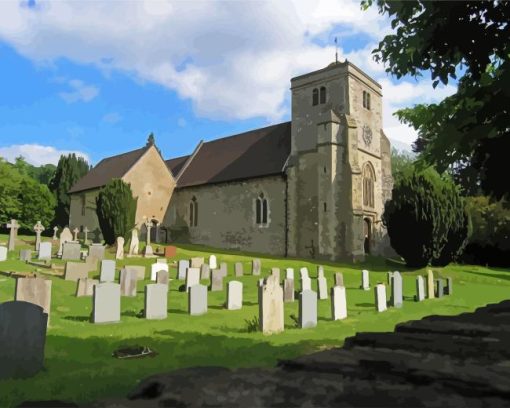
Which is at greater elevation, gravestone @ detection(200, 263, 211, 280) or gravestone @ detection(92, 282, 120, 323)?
gravestone @ detection(200, 263, 211, 280)

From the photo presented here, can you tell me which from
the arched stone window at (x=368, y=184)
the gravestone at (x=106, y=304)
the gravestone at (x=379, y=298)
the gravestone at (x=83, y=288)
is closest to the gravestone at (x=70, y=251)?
the gravestone at (x=83, y=288)

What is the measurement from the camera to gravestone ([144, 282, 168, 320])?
10.4 metres

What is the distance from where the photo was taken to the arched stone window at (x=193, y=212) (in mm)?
36906

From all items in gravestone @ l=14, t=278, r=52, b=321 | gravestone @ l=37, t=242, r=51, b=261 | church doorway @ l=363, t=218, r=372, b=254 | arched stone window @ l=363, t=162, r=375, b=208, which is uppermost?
arched stone window @ l=363, t=162, r=375, b=208

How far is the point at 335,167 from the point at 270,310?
70.1ft

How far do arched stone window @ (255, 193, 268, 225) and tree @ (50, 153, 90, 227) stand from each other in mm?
28883

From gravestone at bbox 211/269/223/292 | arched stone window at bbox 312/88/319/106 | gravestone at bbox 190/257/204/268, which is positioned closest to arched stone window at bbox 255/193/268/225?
arched stone window at bbox 312/88/319/106

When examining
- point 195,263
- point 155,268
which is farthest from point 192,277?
point 195,263

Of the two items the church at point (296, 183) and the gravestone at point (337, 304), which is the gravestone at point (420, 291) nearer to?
the gravestone at point (337, 304)

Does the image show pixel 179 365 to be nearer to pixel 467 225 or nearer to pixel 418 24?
pixel 418 24

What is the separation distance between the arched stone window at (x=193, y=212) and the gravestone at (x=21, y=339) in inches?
1210

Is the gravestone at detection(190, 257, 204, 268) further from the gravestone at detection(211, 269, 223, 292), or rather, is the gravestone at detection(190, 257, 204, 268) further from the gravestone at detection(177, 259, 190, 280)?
the gravestone at detection(211, 269, 223, 292)

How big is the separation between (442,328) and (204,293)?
7.24m

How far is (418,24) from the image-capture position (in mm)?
7180
